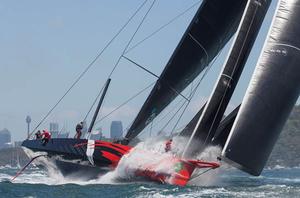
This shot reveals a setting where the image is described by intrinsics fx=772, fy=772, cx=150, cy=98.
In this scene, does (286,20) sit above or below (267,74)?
above

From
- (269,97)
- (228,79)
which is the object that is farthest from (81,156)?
(269,97)

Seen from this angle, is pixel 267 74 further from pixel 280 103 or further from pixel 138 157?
pixel 138 157

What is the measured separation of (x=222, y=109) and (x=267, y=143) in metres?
3.92

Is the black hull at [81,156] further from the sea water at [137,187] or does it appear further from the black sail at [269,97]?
the black sail at [269,97]

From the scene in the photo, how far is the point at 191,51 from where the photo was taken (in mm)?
30859

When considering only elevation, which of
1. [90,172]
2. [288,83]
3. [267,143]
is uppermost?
[288,83]

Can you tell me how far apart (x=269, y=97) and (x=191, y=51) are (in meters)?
7.49

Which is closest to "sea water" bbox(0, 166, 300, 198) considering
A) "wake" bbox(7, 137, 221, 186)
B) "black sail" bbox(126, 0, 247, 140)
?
"wake" bbox(7, 137, 221, 186)

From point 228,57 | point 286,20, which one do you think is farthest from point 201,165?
point 286,20

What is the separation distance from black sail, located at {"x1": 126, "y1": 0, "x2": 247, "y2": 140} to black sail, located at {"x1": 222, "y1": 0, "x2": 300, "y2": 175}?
19.5ft

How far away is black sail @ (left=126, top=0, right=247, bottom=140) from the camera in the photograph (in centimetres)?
3077

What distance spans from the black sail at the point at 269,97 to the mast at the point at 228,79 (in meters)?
3.04

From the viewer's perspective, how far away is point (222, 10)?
3072 cm

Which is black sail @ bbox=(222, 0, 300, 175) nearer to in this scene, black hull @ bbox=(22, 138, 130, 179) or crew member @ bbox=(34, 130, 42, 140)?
black hull @ bbox=(22, 138, 130, 179)
